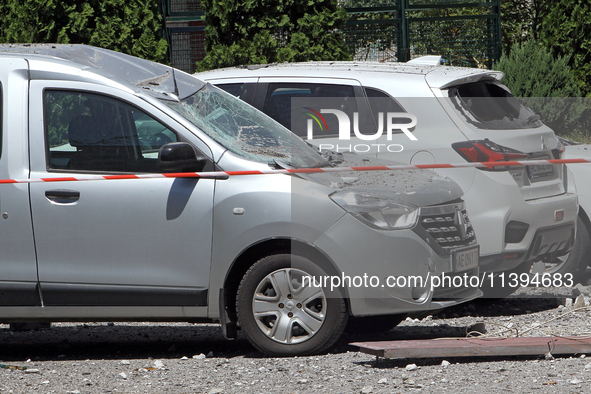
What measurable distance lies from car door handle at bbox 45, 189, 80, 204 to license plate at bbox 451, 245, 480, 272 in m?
2.45

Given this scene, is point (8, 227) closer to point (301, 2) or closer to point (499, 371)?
point (499, 371)

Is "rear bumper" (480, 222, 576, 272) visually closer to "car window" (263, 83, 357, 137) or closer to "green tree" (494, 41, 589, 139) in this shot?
"car window" (263, 83, 357, 137)

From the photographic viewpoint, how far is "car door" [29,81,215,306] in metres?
4.82

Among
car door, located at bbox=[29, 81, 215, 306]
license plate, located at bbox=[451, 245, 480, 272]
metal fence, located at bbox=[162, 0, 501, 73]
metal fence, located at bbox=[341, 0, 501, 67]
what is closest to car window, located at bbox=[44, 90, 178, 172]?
car door, located at bbox=[29, 81, 215, 306]

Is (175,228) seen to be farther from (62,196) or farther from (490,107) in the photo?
(490,107)

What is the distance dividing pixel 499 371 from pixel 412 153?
2018 mm

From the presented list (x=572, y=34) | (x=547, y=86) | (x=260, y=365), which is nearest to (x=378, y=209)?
(x=260, y=365)

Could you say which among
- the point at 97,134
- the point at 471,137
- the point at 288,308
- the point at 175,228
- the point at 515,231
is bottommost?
the point at 288,308

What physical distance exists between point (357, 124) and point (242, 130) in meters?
1.24

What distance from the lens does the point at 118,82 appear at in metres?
4.95

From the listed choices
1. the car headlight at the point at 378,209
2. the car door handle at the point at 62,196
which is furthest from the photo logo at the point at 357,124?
the car door handle at the point at 62,196

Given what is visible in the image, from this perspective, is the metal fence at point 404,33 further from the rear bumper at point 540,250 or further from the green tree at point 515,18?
the rear bumper at point 540,250

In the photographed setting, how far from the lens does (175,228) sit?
15.8 feet

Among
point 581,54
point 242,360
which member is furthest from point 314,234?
point 581,54
